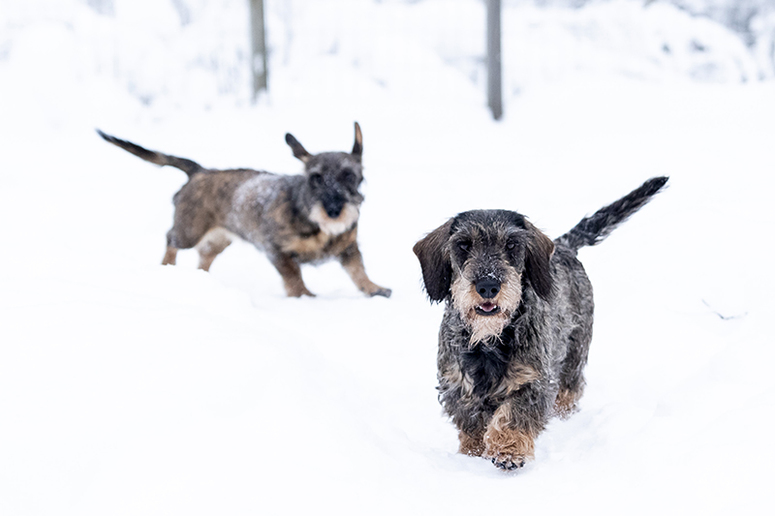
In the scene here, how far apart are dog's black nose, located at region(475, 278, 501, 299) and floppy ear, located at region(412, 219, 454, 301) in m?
0.38

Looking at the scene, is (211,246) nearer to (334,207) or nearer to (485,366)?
(334,207)

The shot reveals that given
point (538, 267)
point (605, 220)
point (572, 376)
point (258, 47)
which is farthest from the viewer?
point (258, 47)

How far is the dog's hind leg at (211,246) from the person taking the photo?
22.8ft

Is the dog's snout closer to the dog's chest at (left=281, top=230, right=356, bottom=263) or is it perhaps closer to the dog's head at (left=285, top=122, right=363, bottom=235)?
the dog's head at (left=285, top=122, right=363, bottom=235)

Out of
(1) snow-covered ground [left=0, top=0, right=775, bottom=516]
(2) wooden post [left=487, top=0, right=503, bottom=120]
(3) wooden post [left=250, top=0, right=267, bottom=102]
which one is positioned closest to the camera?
(1) snow-covered ground [left=0, top=0, right=775, bottom=516]

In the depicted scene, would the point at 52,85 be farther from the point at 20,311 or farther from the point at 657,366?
the point at 657,366

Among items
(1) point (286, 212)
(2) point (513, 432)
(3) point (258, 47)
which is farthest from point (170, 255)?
(3) point (258, 47)

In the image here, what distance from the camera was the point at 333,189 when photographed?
231 inches

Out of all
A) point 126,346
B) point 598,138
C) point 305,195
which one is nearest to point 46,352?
point 126,346

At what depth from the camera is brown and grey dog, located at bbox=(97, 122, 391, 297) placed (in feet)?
19.6

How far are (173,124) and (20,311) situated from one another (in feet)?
31.6

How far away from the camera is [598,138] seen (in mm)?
9109

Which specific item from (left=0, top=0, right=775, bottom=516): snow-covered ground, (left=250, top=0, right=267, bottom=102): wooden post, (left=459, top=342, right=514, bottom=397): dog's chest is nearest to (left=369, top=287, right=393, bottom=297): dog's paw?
(left=0, top=0, right=775, bottom=516): snow-covered ground

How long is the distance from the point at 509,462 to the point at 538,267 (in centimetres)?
87
